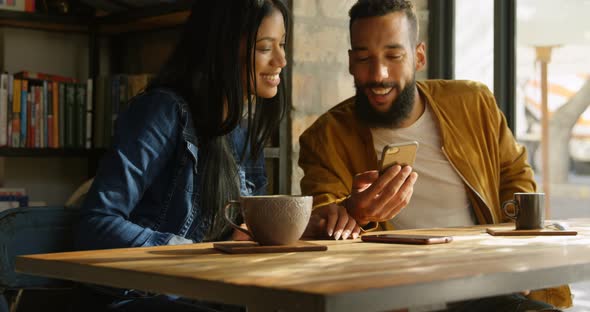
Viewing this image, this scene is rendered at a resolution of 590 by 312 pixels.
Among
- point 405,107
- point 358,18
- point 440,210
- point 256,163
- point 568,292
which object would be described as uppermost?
point 358,18

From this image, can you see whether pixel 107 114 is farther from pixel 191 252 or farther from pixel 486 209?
pixel 191 252

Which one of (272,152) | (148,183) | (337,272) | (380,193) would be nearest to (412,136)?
(272,152)

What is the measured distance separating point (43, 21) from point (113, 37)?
0.37 m

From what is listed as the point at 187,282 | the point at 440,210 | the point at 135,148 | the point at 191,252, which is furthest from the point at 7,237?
the point at 440,210

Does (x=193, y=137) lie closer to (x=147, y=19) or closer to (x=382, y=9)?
(x=382, y=9)

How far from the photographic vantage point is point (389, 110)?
2434 millimetres

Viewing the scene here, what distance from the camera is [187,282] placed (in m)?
1.00

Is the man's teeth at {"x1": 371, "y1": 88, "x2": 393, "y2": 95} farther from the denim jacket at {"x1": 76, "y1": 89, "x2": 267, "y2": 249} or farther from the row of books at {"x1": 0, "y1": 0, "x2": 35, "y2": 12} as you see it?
the row of books at {"x1": 0, "y1": 0, "x2": 35, "y2": 12}

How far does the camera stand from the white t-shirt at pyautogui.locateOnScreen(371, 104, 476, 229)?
235 cm

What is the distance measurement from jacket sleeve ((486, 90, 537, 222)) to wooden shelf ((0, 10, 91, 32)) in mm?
1776

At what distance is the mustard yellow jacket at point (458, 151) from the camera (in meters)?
2.33

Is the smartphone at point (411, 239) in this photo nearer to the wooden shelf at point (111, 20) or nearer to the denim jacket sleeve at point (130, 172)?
the denim jacket sleeve at point (130, 172)

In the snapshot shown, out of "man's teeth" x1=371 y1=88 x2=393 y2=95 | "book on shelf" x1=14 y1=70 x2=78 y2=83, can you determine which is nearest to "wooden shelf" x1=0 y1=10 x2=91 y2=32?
"book on shelf" x1=14 y1=70 x2=78 y2=83

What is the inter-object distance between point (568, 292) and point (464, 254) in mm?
1086
